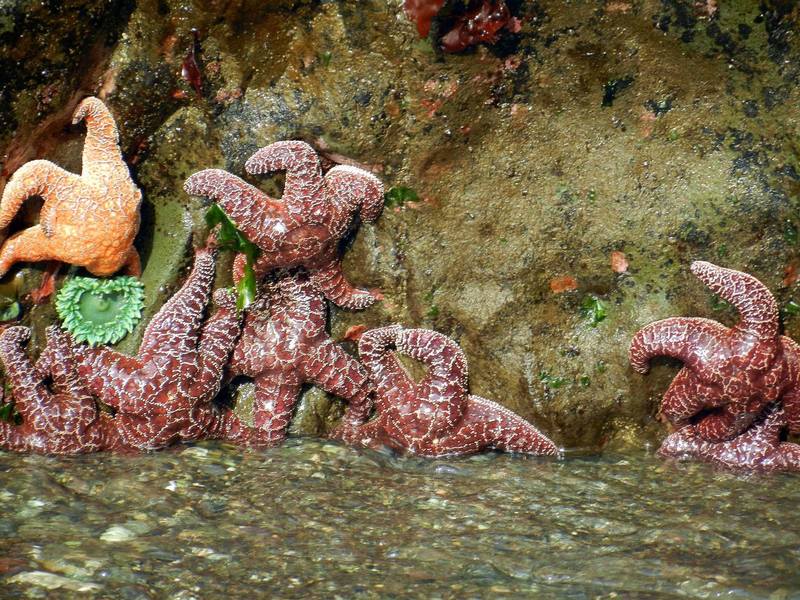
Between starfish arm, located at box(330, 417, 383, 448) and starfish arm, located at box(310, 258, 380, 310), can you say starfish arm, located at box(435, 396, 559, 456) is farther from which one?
starfish arm, located at box(310, 258, 380, 310)

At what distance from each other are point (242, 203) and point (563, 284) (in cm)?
222

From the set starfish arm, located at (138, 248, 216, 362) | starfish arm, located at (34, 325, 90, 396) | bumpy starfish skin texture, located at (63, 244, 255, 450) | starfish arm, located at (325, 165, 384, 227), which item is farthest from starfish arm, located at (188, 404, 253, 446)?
starfish arm, located at (325, 165, 384, 227)

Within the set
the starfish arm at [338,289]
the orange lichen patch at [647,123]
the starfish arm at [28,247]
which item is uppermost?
the orange lichen patch at [647,123]

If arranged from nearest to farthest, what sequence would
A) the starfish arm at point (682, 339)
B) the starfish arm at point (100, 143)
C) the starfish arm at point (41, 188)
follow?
the starfish arm at point (41, 188), the starfish arm at point (100, 143), the starfish arm at point (682, 339)

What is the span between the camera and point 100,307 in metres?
6.00

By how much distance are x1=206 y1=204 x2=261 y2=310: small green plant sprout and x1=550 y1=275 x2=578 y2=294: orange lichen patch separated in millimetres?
2009

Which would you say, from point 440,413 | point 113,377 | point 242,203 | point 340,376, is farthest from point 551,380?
point 113,377

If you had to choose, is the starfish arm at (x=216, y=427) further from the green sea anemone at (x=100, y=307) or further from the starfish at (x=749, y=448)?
the starfish at (x=749, y=448)

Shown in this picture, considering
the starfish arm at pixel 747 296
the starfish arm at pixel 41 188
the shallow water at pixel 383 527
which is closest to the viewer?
the shallow water at pixel 383 527

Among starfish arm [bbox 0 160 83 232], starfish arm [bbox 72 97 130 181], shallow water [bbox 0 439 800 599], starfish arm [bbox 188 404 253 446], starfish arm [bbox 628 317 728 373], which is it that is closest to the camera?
shallow water [bbox 0 439 800 599]

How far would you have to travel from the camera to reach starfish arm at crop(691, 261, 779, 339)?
567 centimetres

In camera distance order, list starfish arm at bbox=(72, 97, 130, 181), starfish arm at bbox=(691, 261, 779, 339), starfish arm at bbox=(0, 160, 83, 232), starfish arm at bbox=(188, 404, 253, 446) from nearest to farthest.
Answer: starfish arm at bbox=(0, 160, 83, 232)
starfish arm at bbox=(72, 97, 130, 181)
starfish arm at bbox=(691, 261, 779, 339)
starfish arm at bbox=(188, 404, 253, 446)

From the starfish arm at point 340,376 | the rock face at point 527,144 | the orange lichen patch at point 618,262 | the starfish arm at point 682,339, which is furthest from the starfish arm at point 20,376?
the starfish arm at point 682,339

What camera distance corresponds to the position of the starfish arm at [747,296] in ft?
18.6
